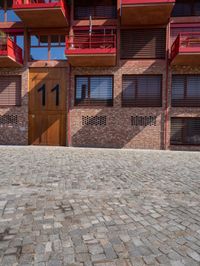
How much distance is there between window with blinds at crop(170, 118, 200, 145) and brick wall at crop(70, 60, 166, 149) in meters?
0.90

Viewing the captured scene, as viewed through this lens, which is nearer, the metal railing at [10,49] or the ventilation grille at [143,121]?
the metal railing at [10,49]

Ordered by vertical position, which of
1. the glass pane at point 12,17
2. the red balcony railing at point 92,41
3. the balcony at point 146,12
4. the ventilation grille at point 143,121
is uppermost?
the glass pane at point 12,17

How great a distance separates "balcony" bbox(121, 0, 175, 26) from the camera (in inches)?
496

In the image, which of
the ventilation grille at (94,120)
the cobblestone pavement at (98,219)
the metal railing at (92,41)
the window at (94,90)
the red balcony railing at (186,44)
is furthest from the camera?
the window at (94,90)

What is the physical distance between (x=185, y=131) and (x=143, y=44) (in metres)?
6.86

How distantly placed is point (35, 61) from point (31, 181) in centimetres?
1166

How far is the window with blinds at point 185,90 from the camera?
1458 centimetres

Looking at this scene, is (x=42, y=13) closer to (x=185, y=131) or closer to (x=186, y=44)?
(x=186, y=44)

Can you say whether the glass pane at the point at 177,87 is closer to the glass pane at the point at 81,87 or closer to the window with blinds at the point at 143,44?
the window with blinds at the point at 143,44

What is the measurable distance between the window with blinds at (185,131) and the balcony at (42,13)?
10.5 meters

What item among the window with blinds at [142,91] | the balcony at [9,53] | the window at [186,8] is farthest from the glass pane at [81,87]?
the window at [186,8]

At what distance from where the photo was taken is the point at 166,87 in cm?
1460

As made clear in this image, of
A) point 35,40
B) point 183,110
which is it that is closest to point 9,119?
point 35,40

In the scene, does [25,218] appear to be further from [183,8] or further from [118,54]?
[183,8]
